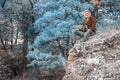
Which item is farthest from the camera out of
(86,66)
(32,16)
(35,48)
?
(32,16)

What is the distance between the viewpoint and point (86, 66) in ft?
28.4

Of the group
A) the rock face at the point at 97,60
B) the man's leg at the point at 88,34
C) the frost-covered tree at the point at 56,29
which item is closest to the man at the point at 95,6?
the frost-covered tree at the point at 56,29

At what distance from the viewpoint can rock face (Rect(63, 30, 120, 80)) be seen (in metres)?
8.17

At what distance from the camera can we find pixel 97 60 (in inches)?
339

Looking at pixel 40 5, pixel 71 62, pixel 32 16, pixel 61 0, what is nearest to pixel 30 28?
pixel 32 16

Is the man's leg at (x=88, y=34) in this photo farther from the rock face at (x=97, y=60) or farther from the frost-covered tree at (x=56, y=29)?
the frost-covered tree at (x=56, y=29)

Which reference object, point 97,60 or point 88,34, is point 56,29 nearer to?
point 88,34

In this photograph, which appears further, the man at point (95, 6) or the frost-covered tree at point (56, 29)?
the man at point (95, 6)

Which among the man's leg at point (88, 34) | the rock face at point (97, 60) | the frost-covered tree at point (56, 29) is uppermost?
the rock face at point (97, 60)

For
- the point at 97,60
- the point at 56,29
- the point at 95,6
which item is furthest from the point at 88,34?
the point at 95,6

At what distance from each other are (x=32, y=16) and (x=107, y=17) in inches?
212

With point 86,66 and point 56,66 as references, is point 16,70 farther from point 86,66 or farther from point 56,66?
point 86,66

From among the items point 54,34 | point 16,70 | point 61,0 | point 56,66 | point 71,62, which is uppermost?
point 71,62

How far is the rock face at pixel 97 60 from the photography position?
8.17 m
